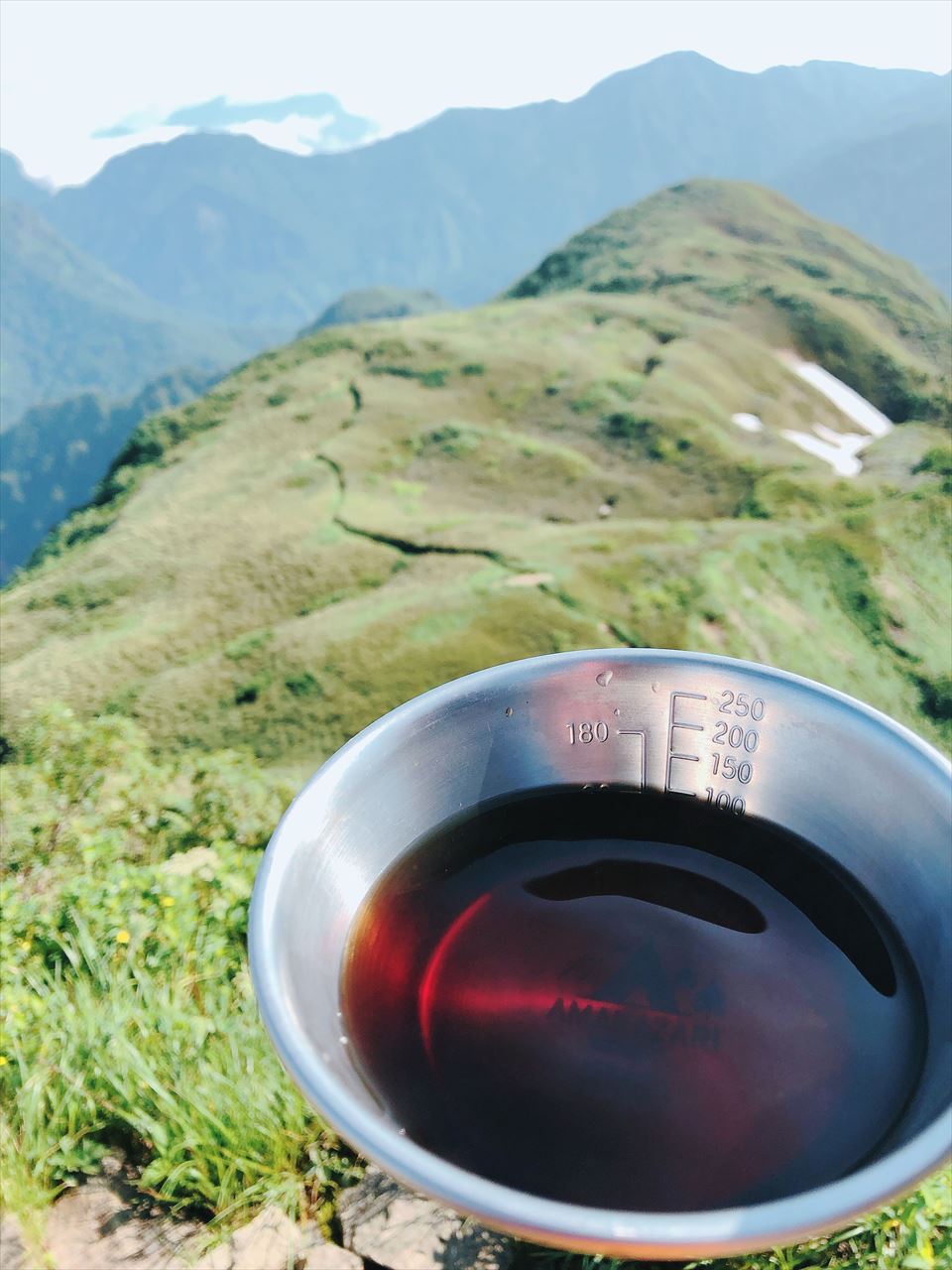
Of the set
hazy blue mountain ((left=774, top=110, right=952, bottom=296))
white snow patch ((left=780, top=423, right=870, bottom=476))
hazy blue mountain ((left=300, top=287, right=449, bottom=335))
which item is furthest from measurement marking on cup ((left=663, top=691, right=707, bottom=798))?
hazy blue mountain ((left=300, top=287, right=449, bottom=335))

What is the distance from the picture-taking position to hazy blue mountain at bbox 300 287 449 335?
85562 mm

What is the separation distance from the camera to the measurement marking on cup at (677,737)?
1.40 m

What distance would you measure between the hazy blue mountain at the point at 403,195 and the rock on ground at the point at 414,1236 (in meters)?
120

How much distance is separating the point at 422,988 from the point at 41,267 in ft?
405

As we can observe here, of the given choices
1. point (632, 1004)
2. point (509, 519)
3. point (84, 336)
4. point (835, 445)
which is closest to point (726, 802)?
point (632, 1004)

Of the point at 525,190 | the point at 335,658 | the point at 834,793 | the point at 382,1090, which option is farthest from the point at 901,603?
the point at 525,190

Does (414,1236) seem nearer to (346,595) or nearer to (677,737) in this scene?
(677,737)

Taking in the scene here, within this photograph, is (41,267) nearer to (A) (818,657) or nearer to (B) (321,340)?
(B) (321,340)

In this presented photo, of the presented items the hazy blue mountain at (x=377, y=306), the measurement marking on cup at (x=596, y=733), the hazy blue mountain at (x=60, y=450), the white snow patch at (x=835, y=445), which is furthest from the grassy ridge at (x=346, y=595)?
the hazy blue mountain at (x=377, y=306)

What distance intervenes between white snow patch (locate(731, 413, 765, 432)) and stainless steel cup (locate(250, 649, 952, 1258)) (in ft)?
41.2

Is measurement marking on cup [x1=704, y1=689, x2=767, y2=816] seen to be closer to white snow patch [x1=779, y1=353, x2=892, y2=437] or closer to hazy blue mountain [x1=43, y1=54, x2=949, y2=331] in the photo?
white snow patch [x1=779, y1=353, x2=892, y2=437]

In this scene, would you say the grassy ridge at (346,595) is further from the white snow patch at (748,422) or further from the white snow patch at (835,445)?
the white snow patch at (835,445)

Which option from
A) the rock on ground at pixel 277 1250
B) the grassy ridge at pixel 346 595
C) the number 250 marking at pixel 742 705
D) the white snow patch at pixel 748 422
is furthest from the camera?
the white snow patch at pixel 748 422

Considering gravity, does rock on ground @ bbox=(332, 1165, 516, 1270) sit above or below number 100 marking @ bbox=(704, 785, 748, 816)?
below
